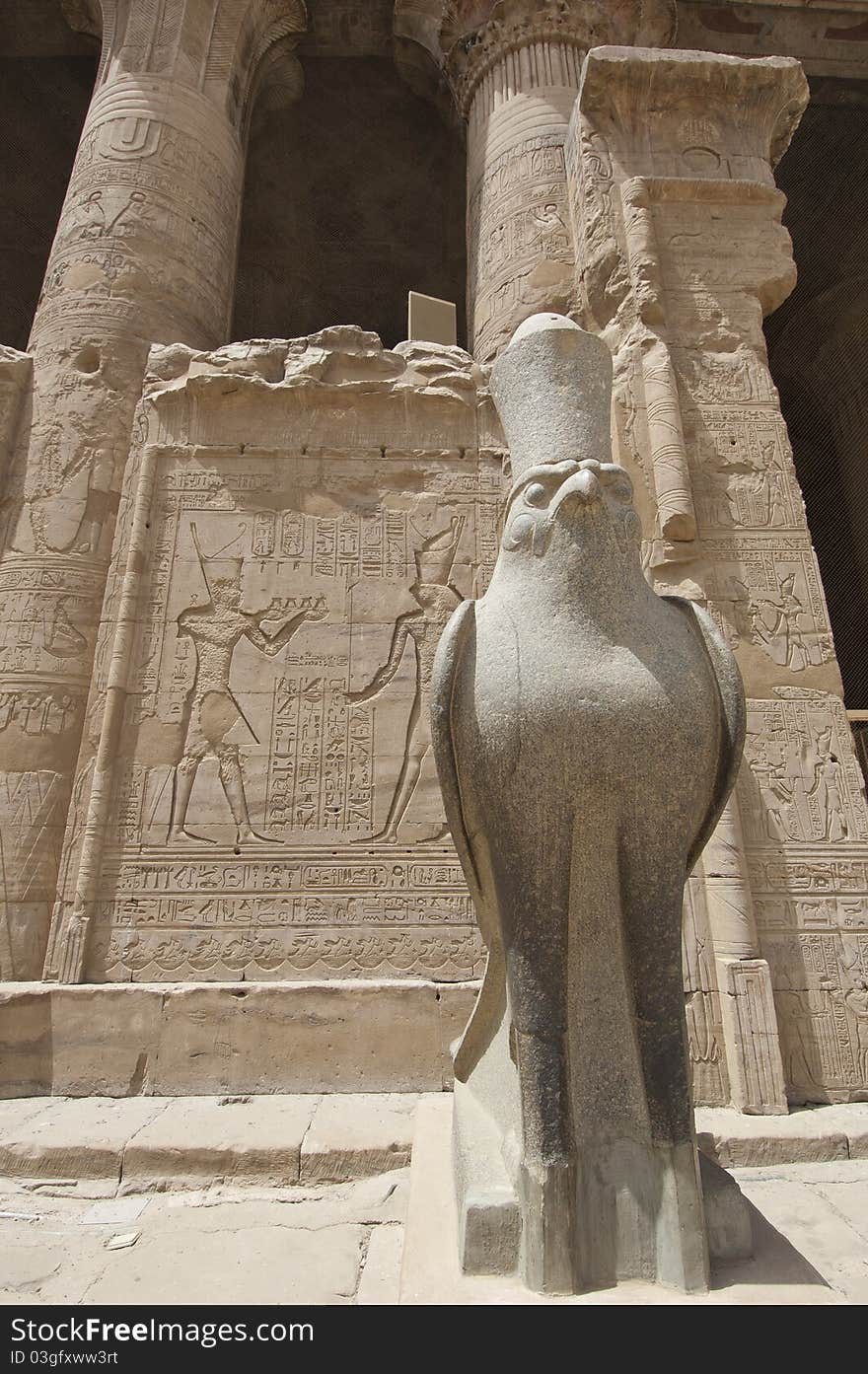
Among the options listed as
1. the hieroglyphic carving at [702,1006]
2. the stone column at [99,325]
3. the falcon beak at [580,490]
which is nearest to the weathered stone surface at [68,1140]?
the stone column at [99,325]

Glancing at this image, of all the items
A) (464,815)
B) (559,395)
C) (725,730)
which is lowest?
(464,815)

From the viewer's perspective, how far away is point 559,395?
7.31ft

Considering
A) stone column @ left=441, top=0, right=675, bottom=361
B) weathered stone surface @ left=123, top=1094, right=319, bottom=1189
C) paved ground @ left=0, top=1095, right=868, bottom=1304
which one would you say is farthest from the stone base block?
stone column @ left=441, top=0, right=675, bottom=361

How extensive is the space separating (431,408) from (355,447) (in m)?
0.59

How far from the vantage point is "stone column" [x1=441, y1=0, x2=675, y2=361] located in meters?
6.17

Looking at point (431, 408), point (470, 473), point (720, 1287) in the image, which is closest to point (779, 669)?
point (470, 473)

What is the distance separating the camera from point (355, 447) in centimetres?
535

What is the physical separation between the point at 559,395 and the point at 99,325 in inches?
195

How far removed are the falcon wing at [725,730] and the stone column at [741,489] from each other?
2.24 m

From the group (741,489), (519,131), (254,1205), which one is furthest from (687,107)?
(254,1205)

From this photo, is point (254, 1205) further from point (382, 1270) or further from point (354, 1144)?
point (382, 1270)

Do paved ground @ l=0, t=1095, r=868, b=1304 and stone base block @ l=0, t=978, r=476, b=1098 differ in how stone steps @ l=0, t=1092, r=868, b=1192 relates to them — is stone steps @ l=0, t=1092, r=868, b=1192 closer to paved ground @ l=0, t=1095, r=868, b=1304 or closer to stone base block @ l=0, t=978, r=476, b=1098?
paved ground @ l=0, t=1095, r=868, b=1304

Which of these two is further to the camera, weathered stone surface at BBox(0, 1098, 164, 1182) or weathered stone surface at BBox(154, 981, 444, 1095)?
weathered stone surface at BBox(154, 981, 444, 1095)

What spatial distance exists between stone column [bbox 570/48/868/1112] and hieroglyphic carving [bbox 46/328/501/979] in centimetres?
119
